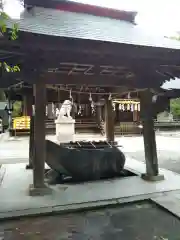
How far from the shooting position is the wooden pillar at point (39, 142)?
5.29m

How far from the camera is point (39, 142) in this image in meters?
5.35

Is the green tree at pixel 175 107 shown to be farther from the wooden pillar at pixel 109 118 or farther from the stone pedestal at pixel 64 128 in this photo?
the wooden pillar at pixel 109 118

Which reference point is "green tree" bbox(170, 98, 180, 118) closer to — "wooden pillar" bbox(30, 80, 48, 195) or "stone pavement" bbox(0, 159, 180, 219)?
"stone pavement" bbox(0, 159, 180, 219)

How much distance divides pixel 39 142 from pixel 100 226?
2.28 metres

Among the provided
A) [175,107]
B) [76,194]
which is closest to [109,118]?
[76,194]

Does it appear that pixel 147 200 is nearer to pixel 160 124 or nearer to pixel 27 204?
pixel 27 204

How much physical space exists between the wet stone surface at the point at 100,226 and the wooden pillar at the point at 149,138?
1810 millimetres

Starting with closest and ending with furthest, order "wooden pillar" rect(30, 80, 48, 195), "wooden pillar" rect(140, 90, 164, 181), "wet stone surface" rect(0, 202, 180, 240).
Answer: "wet stone surface" rect(0, 202, 180, 240) < "wooden pillar" rect(30, 80, 48, 195) < "wooden pillar" rect(140, 90, 164, 181)

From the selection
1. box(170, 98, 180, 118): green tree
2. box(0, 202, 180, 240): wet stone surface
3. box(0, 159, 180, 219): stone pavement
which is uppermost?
box(170, 98, 180, 118): green tree

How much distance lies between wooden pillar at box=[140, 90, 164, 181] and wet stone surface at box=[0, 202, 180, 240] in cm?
181

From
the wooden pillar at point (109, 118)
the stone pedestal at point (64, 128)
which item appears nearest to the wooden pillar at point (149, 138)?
the wooden pillar at point (109, 118)

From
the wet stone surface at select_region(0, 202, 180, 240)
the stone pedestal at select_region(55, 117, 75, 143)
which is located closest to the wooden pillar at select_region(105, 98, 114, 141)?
the wet stone surface at select_region(0, 202, 180, 240)

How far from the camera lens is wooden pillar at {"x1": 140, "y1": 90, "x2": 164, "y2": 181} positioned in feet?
20.5

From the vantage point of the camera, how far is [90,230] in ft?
12.4
